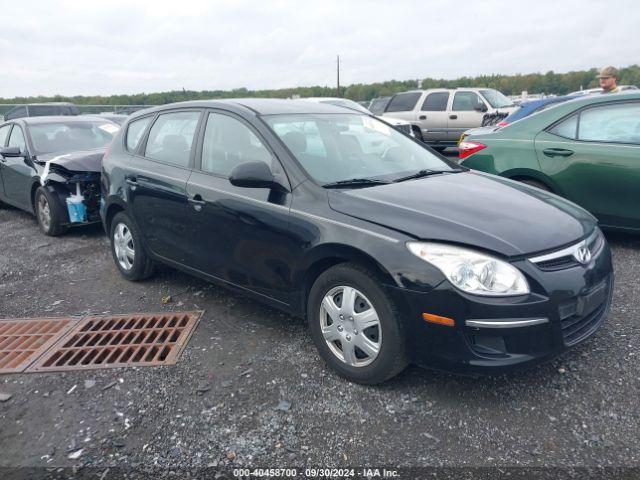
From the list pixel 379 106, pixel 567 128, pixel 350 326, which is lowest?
pixel 350 326

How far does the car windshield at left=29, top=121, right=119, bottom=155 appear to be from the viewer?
7.10 metres

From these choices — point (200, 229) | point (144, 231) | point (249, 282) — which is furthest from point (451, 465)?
point (144, 231)

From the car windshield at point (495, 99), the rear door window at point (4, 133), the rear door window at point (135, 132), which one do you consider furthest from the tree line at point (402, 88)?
the rear door window at point (135, 132)

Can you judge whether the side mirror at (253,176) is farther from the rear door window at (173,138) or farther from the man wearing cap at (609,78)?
the man wearing cap at (609,78)

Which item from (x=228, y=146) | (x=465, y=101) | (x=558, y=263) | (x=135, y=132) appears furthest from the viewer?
(x=465, y=101)

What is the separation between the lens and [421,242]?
2688 mm

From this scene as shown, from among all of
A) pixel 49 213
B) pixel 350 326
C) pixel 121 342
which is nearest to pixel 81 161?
pixel 49 213

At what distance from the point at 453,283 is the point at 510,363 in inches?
19.7

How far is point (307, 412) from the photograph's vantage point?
2803 millimetres

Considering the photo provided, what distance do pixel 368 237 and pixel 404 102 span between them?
12.9 meters

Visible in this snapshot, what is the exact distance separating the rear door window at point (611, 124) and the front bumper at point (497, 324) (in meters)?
2.92

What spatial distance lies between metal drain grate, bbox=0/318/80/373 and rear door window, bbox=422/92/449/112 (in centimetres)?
1203

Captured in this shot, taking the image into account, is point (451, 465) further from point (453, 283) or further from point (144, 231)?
point (144, 231)

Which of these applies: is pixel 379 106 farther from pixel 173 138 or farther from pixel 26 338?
pixel 26 338
